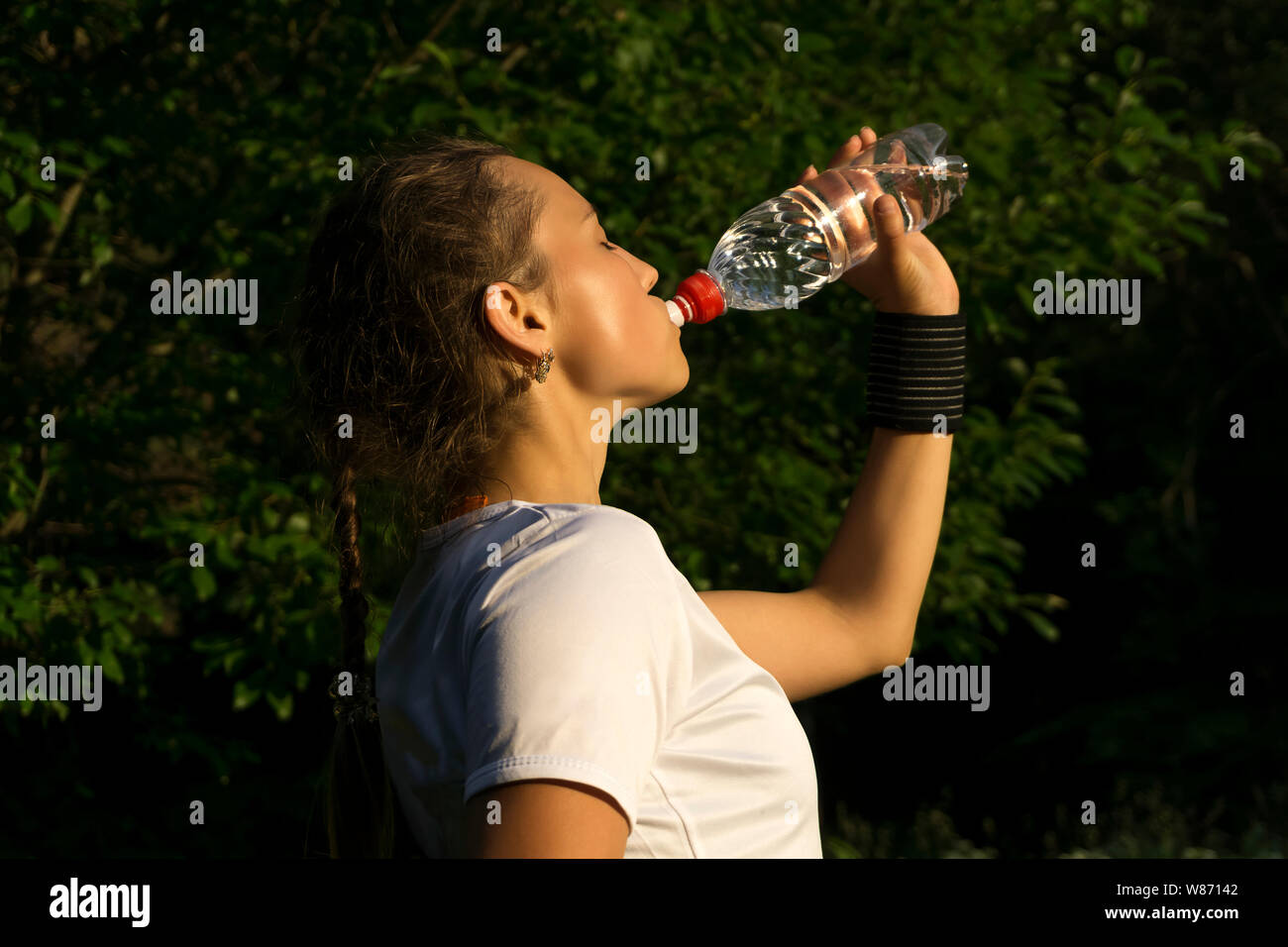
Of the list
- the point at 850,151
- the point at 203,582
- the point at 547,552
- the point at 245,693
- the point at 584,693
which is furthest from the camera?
the point at 245,693

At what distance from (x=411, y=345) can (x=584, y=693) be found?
65cm

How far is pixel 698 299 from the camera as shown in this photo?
203cm

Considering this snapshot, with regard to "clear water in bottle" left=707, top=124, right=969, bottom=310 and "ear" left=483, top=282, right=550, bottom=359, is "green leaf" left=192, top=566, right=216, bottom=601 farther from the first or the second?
"ear" left=483, top=282, right=550, bottom=359

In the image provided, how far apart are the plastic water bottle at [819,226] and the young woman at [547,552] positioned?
174 mm

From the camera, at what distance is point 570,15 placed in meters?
3.72

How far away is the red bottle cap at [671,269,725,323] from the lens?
6.59ft

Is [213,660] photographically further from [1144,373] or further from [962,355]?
[1144,373]

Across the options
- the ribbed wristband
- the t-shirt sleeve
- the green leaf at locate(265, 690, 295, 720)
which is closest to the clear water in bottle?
the ribbed wristband

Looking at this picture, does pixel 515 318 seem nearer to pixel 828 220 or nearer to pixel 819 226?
pixel 828 220

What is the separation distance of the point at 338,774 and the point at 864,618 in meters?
0.86

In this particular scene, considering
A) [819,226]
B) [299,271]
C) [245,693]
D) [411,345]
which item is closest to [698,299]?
[411,345]

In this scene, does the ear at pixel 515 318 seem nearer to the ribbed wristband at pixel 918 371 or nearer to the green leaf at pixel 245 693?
the ribbed wristband at pixel 918 371

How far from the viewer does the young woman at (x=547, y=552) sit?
118 centimetres
